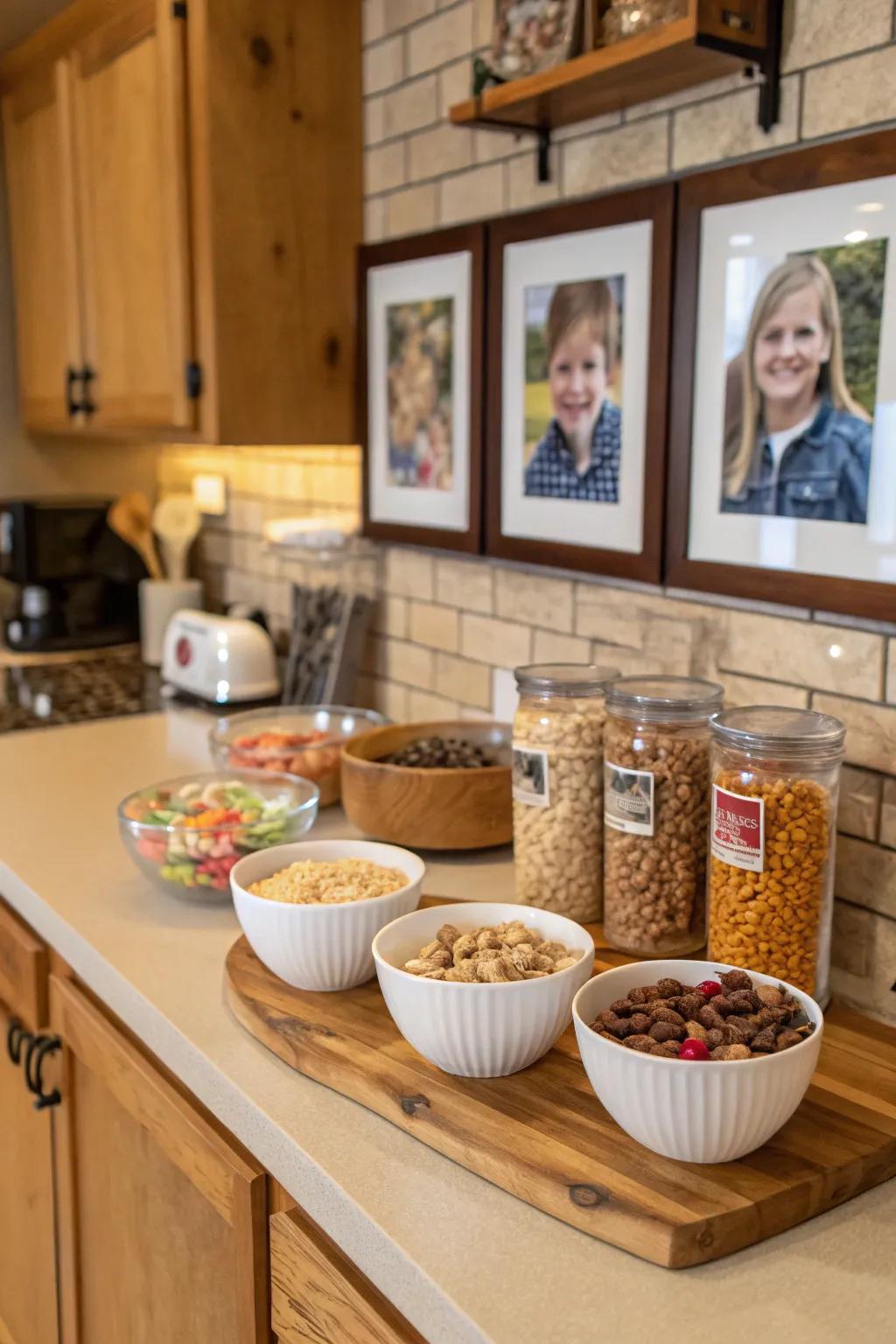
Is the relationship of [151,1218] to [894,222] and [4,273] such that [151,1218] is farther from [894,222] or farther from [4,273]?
[4,273]

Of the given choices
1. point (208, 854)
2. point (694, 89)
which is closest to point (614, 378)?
point (694, 89)

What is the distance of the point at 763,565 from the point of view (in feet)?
4.75

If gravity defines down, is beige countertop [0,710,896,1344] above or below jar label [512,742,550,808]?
below

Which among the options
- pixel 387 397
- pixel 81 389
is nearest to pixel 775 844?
pixel 387 397

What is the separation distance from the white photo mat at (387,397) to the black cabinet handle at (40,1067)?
967 millimetres

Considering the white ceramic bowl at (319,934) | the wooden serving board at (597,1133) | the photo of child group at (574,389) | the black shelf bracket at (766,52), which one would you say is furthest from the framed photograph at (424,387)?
the wooden serving board at (597,1133)

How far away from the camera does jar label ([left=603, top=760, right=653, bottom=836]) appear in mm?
1281

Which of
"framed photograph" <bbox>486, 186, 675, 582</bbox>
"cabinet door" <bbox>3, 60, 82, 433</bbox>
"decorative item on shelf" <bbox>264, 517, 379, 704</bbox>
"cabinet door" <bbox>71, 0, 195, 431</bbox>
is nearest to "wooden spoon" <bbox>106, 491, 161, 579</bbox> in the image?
"cabinet door" <bbox>3, 60, 82, 433</bbox>

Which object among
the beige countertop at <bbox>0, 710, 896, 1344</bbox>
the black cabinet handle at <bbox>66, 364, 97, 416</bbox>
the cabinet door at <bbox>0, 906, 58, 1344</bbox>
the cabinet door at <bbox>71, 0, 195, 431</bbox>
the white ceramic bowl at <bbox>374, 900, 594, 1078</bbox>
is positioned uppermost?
the cabinet door at <bbox>71, 0, 195, 431</bbox>

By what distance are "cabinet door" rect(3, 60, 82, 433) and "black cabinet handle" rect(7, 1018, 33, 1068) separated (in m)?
1.45

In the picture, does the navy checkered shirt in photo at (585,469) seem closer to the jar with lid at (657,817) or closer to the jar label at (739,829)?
the jar with lid at (657,817)

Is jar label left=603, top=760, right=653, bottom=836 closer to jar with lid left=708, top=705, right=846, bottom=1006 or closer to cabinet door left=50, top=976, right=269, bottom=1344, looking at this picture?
jar with lid left=708, top=705, right=846, bottom=1006

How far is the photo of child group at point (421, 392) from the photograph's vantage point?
6.58 ft

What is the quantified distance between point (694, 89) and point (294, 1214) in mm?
1303
